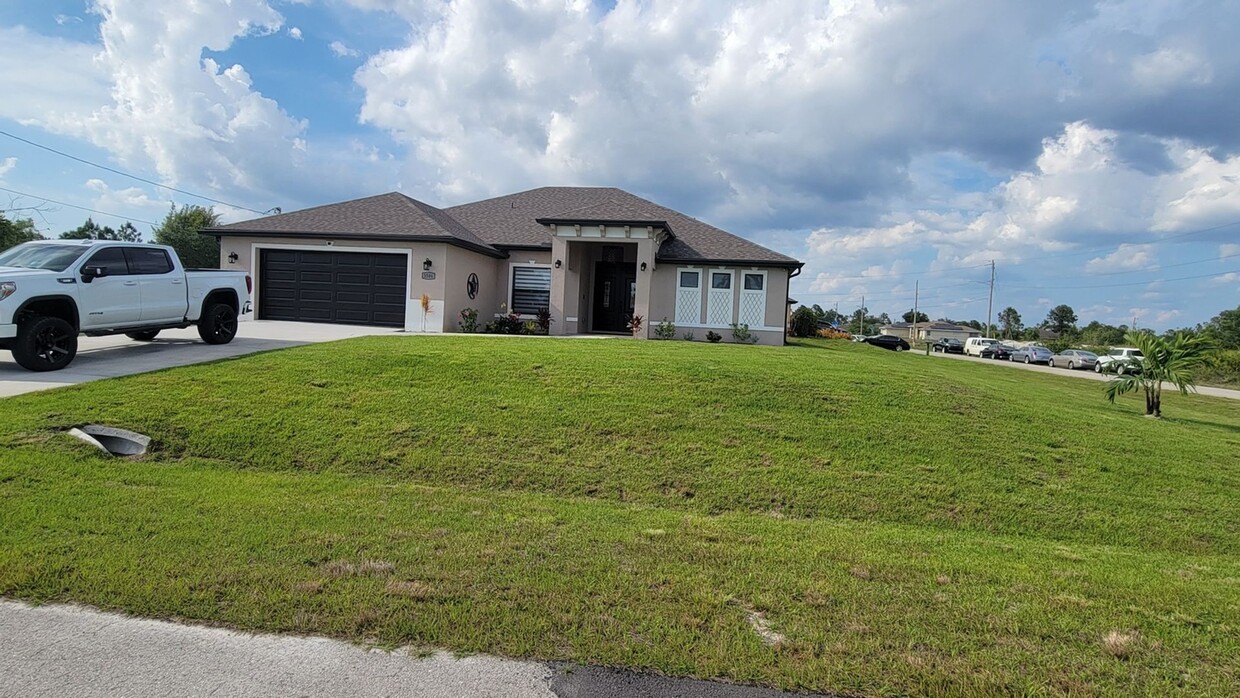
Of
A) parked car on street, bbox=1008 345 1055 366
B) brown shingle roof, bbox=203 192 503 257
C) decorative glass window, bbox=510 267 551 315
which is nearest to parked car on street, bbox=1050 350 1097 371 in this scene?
parked car on street, bbox=1008 345 1055 366

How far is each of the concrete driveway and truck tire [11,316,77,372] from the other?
6.5 inches

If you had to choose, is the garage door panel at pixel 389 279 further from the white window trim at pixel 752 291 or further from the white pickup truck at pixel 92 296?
the white window trim at pixel 752 291

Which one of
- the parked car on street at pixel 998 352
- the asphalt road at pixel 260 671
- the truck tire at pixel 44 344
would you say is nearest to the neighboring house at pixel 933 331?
the parked car on street at pixel 998 352

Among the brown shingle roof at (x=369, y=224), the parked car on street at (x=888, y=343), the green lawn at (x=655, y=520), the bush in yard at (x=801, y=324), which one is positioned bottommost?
the green lawn at (x=655, y=520)

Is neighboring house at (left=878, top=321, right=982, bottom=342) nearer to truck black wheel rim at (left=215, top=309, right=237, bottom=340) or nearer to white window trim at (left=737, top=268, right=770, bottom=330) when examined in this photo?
white window trim at (left=737, top=268, right=770, bottom=330)

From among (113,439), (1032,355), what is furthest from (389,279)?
(1032,355)

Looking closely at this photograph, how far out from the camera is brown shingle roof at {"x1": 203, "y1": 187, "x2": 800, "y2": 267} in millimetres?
19000

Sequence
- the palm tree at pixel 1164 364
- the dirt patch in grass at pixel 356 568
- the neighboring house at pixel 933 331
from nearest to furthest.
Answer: the dirt patch in grass at pixel 356 568, the palm tree at pixel 1164 364, the neighboring house at pixel 933 331

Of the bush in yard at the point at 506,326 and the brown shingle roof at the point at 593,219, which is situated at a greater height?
the brown shingle roof at the point at 593,219

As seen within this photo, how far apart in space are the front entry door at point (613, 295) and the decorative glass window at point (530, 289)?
85.6 inches

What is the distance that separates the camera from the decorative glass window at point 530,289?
869 inches

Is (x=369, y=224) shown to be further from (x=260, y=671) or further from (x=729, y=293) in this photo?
(x=260, y=671)

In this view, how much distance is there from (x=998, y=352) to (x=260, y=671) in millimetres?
57098

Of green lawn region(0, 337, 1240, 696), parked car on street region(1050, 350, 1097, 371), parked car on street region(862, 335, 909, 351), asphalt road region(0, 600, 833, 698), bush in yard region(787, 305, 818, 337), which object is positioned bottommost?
asphalt road region(0, 600, 833, 698)
